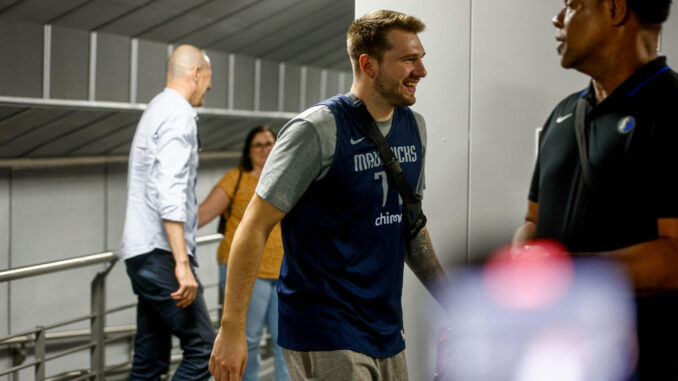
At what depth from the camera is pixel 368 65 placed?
2586 mm

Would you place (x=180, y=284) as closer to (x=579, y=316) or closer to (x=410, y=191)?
(x=410, y=191)

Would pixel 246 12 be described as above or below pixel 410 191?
above

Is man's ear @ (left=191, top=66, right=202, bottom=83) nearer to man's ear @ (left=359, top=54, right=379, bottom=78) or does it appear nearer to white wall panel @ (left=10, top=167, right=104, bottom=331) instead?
man's ear @ (left=359, top=54, right=379, bottom=78)

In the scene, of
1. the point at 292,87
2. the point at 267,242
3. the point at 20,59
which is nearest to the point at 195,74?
the point at 267,242

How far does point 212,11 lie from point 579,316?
14.5ft

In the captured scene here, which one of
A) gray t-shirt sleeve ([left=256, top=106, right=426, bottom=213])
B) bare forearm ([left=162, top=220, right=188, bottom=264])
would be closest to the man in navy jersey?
gray t-shirt sleeve ([left=256, top=106, right=426, bottom=213])

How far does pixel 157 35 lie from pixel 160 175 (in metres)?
2.44

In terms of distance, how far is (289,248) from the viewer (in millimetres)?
2516

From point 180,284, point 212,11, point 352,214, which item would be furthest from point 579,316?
point 212,11

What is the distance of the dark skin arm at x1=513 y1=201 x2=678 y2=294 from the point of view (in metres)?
1.88

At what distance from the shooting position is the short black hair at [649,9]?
6.43 feet

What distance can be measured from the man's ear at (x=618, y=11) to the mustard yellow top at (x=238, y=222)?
9.78 feet

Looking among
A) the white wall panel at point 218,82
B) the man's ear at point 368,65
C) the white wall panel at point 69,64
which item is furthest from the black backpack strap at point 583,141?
the white wall panel at point 218,82

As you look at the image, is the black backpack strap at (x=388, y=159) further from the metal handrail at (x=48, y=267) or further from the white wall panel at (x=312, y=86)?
the white wall panel at (x=312, y=86)
